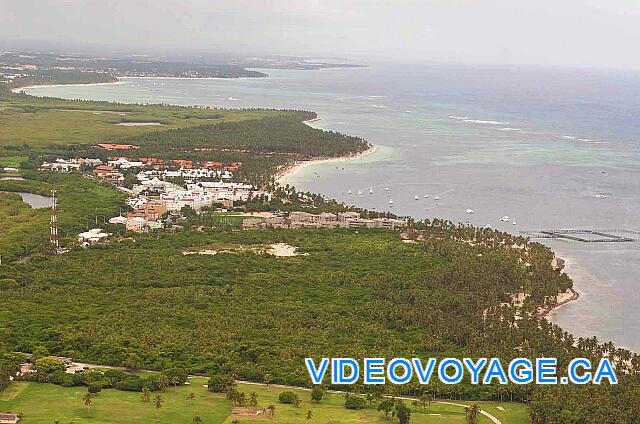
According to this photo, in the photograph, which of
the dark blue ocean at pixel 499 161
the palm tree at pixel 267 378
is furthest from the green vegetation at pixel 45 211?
the palm tree at pixel 267 378

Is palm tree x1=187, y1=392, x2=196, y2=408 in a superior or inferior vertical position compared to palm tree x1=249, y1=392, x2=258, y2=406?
inferior

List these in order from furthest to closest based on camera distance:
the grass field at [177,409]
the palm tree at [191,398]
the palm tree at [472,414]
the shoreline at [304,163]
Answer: the shoreline at [304,163], the palm tree at [191,398], the palm tree at [472,414], the grass field at [177,409]

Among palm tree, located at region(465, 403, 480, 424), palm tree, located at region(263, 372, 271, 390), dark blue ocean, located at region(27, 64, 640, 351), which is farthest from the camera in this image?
dark blue ocean, located at region(27, 64, 640, 351)

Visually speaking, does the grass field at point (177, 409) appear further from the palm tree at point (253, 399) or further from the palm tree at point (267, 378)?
the palm tree at point (267, 378)

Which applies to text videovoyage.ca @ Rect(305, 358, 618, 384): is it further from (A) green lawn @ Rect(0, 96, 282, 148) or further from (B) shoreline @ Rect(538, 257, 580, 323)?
(A) green lawn @ Rect(0, 96, 282, 148)

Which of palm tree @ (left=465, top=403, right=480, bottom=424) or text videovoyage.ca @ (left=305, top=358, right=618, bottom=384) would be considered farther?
text videovoyage.ca @ (left=305, top=358, right=618, bottom=384)

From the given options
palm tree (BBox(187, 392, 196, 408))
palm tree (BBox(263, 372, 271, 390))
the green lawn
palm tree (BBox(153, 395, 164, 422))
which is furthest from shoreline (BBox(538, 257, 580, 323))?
the green lawn

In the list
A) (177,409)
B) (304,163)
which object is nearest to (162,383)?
(177,409)
